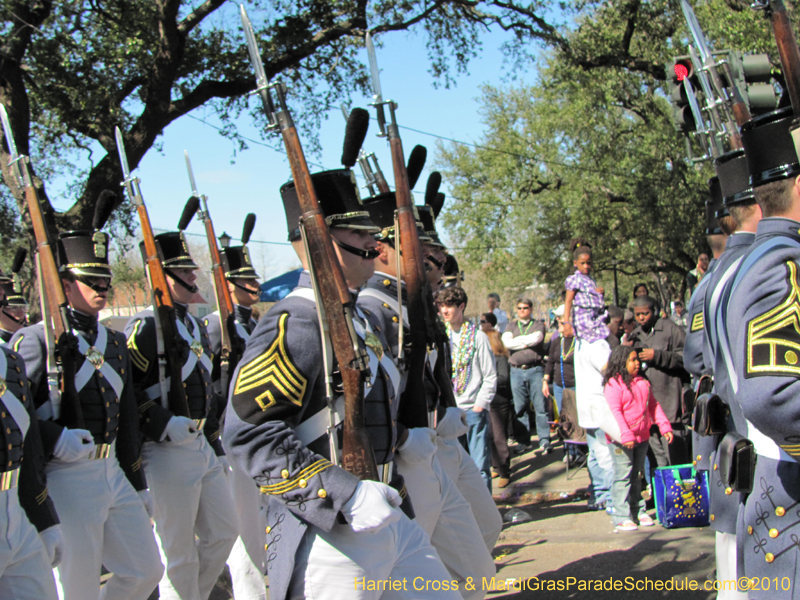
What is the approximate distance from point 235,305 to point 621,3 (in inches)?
417

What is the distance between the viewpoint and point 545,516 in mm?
7285

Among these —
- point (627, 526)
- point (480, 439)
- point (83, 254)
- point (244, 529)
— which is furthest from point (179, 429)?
point (627, 526)

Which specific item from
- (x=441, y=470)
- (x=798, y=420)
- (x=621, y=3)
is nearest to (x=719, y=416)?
(x=798, y=420)

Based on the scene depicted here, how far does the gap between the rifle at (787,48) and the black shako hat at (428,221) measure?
7.82 ft

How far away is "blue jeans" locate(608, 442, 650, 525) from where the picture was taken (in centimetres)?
652

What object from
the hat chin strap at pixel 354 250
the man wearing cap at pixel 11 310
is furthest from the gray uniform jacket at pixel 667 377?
the man wearing cap at pixel 11 310

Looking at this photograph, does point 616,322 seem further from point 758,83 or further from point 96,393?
point 96,393

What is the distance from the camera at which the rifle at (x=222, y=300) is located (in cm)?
650

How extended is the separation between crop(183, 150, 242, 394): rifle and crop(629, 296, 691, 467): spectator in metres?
3.56

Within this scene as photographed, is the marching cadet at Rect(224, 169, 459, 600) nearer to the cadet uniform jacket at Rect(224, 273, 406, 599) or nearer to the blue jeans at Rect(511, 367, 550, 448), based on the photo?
the cadet uniform jacket at Rect(224, 273, 406, 599)

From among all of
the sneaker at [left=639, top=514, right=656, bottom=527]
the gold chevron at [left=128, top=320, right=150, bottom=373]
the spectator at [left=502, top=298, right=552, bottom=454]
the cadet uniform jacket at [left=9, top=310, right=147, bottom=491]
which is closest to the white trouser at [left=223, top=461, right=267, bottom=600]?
the cadet uniform jacket at [left=9, top=310, right=147, bottom=491]

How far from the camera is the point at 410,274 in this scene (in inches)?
171

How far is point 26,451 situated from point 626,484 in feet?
15.6

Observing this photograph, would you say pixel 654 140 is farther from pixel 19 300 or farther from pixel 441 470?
pixel 441 470
